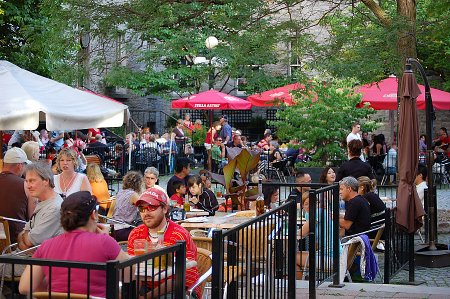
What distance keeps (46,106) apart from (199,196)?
2.88m

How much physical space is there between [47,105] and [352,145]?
5.17 m

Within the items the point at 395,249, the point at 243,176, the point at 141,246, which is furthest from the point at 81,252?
the point at 243,176

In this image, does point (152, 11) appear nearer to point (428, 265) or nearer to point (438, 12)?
point (438, 12)

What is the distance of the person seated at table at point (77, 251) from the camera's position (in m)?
5.58

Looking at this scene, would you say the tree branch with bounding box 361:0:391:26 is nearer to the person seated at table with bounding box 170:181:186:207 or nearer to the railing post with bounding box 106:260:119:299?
the person seated at table with bounding box 170:181:186:207

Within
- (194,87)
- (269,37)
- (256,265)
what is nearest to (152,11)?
(269,37)

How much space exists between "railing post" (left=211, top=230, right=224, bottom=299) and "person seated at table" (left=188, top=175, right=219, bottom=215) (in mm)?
7317

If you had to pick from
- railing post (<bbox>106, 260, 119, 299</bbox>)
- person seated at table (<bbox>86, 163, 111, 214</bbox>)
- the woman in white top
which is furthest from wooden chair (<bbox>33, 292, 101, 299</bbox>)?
person seated at table (<bbox>86, 163, 111, 214</bbox>)

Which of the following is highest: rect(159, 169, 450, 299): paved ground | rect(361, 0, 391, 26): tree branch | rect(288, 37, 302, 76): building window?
rect(361, 0, 391, 26): tree branch

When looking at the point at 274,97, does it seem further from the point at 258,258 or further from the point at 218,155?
the point at 258,258

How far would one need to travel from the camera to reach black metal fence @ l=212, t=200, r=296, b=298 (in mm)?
6183

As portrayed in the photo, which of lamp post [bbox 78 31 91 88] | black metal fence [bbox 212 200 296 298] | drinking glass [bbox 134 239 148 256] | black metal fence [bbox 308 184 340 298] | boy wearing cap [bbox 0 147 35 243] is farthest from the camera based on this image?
lamp post [bbox 78 31 91 88]

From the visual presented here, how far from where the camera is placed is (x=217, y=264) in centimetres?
605

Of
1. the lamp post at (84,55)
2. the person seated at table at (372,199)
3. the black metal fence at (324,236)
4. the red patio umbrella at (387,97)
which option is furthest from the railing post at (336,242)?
the red patio umbrella at (387,97)
